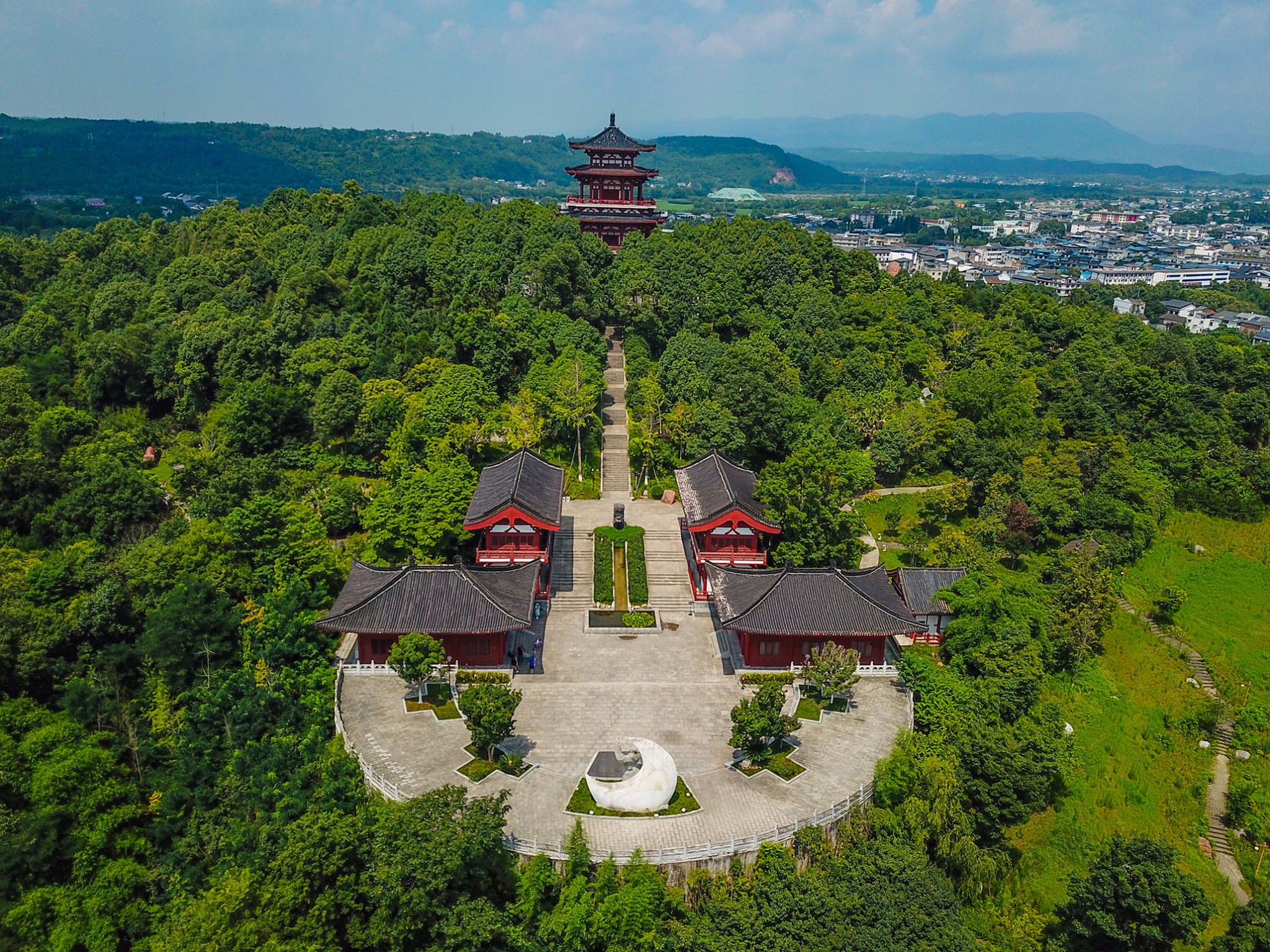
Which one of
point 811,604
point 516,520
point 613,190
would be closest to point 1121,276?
point 613,190

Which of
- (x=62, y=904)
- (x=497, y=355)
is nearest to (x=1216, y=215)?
(x=497, y=355)

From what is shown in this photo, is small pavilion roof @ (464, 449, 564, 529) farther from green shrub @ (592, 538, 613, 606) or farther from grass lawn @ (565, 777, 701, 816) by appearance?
grass lawn @ (565, 777, 701, 816)

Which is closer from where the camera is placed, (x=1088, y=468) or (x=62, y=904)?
(x=62, y=904)

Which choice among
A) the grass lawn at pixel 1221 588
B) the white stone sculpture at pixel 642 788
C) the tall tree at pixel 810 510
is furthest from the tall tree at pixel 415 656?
the grass lawn at pixel 1221 588

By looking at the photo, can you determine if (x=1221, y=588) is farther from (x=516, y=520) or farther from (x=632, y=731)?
(x=516, y=520)

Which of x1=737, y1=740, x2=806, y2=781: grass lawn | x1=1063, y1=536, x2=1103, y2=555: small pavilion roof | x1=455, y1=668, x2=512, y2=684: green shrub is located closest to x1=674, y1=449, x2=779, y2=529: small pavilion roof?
Answer: x1=455, y1=668, x2=512, y2=684: green shrub

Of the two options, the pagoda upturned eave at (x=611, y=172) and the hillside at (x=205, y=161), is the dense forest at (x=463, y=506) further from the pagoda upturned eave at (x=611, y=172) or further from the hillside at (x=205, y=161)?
the hillside at (x=205, y=161)

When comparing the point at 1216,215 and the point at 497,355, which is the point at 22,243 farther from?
the point at 1216,215
